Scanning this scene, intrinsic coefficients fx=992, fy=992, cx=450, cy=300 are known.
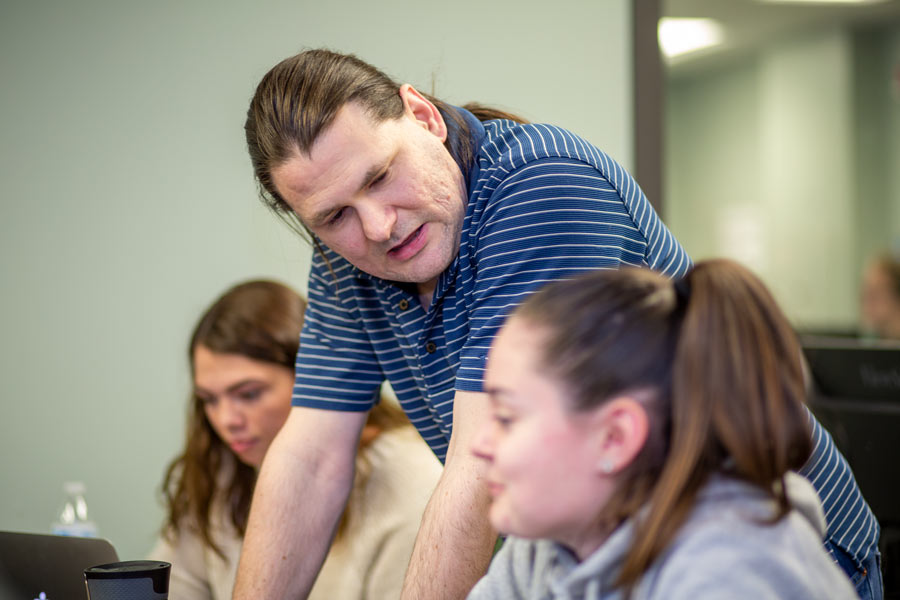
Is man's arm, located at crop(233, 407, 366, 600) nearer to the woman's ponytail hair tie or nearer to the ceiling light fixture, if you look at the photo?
the woman's ponytail hair tie

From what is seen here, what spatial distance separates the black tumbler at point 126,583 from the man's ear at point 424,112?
59 cm

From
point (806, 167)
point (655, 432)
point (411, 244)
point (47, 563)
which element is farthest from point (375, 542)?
point (806, 167)

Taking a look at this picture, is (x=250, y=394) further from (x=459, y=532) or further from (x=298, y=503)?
(x=459, y=532)

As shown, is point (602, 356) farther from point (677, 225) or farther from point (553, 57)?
point (677, 225)

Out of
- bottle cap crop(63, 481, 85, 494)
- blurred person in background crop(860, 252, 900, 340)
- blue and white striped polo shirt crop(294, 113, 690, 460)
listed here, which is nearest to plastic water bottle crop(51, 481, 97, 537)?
bottle cap crop(63, 481, 85, 494)

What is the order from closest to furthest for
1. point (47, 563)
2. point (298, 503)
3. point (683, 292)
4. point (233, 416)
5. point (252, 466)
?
point (683, 292)
point (47, 563)
point (298, 503)
point (233, 416)
point (252, 466)

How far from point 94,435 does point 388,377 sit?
3.00 ft

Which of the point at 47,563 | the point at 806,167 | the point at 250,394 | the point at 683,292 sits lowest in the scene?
the point at 47,563

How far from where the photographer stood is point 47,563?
1213 mm

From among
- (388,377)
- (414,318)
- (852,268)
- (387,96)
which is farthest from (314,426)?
(852,268)

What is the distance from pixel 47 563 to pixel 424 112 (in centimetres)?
72

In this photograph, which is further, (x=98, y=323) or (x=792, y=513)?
(x=98, y=323)

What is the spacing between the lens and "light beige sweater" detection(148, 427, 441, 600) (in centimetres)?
165

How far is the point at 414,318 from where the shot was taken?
1.29 m
